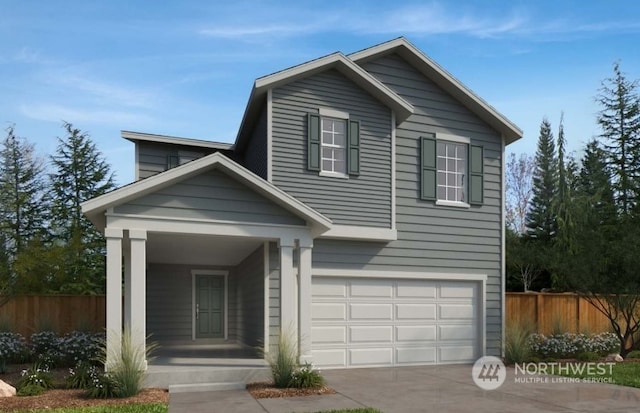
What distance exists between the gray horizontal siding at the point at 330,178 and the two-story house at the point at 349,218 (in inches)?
1.0

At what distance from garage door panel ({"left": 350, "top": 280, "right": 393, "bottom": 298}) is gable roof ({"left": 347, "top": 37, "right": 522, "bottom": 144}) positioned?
15.8 feet

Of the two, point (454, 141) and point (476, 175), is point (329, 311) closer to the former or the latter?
point (476, 175)

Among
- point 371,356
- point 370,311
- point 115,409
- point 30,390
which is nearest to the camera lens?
point 115,409

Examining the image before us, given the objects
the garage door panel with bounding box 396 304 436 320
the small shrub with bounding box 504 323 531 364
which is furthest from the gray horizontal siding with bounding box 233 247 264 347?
the small shrub with bounding box 504 323 531 364

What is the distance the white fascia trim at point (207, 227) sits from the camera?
9.30 meters

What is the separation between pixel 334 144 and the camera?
12.5 metres

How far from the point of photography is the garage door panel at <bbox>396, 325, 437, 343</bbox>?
42.5 feet

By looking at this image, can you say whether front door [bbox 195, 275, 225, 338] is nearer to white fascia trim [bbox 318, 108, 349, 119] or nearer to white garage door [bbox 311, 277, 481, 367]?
white garage door [bbox 311, 277, 481, 367]

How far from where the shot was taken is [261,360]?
36.0 feet

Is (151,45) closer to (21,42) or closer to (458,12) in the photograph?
(21,42)

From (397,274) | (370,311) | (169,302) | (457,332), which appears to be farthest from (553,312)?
(169,302)

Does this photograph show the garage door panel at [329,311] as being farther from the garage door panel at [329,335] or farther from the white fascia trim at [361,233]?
the white fascia trim at [361,233]

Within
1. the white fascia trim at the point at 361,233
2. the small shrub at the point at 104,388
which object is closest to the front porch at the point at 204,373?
the small shrub at the point at 104,388

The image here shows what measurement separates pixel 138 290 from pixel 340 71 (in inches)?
256
